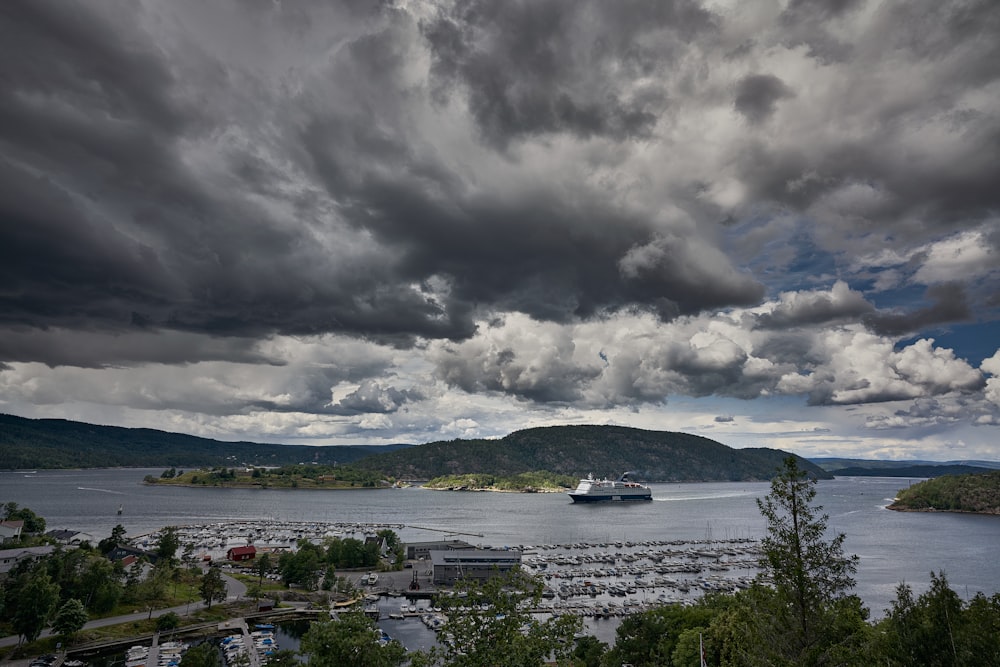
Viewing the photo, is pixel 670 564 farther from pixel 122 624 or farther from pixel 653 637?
pixel 122 624

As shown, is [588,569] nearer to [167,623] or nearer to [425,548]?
[425,548]

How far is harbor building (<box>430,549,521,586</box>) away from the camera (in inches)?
2488

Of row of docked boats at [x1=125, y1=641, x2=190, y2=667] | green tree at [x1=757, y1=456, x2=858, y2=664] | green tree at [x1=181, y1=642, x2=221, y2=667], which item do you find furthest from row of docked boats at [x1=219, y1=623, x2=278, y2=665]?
green tree at [x1=757, y1=456, x2=858, y2=664]

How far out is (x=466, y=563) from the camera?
213 ft

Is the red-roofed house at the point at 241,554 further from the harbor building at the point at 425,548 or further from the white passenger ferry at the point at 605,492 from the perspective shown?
the white passenger ferry at the point at 605,492

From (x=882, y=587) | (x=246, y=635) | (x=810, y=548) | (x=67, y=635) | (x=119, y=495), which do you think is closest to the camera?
(x=810, y=548)

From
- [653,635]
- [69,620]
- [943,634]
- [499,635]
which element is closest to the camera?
[499,635]

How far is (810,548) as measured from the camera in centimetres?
1343

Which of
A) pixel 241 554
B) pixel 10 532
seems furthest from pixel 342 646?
pixel 241 554

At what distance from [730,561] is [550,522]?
2176 inches

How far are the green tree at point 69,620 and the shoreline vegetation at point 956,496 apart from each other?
196597 mm

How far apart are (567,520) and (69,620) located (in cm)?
11402

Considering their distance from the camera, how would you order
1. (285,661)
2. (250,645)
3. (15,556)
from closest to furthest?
(285,661)
(250,645)
(15,556)

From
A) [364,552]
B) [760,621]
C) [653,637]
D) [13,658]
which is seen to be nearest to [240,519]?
[364,552]
